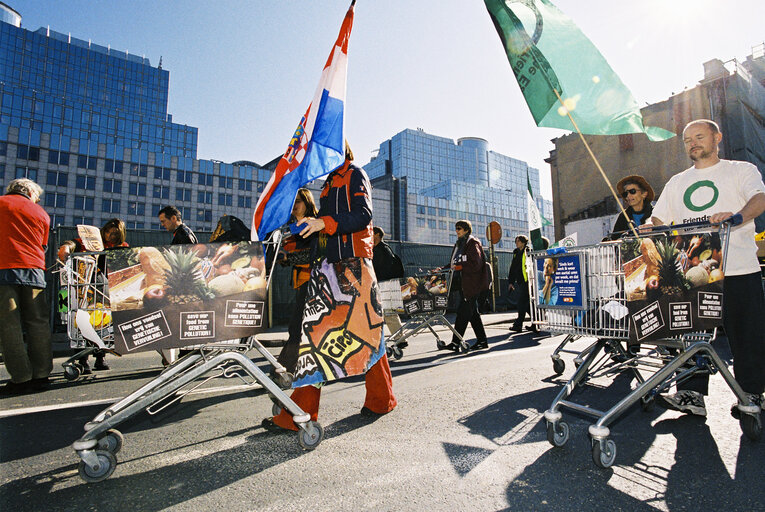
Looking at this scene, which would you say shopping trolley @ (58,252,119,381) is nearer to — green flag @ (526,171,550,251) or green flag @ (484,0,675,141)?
green flag @ (484,0,675,141)

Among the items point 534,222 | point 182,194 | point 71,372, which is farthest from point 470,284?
point 182,194

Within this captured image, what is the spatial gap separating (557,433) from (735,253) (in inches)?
73.1

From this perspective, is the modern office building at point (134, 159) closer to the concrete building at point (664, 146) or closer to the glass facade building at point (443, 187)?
the glass facade building at point (443, 187)

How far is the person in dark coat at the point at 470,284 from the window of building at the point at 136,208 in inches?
2948

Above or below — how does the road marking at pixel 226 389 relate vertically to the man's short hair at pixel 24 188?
below

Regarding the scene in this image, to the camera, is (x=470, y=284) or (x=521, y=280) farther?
(x=521, y=280)

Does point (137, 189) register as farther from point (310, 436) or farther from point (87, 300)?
point (310, 436)

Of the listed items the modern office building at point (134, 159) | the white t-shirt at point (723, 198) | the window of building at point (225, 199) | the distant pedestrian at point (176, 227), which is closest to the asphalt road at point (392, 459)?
the white t-shirt at point (723, 198)

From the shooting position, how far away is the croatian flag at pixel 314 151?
2668 millimetres

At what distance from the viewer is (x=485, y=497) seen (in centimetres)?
193

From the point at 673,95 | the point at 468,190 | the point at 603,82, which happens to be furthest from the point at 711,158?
the point at 468,190

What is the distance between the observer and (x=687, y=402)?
311cm

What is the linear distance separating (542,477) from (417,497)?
2.28ft

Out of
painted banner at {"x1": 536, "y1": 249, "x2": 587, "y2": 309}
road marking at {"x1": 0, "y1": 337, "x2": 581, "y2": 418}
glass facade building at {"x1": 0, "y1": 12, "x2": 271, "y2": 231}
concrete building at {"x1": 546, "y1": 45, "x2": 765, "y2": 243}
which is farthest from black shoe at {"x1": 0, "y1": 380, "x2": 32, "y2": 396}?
glass facade building at {"x1": 0, "y1": 12, "x2": 271, "y2": 231}
